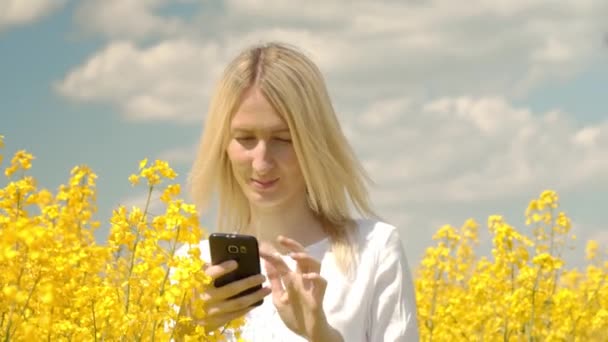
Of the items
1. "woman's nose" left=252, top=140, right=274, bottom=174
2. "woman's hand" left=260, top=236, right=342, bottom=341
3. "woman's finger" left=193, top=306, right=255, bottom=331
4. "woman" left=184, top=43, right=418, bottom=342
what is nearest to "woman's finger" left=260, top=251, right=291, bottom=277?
"woman's hand" left=260, top=236, right=342, bottom=341

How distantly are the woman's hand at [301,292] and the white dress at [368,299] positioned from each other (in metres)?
0.24

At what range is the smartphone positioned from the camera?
2611 mm

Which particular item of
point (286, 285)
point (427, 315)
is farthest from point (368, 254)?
point (427, 315)

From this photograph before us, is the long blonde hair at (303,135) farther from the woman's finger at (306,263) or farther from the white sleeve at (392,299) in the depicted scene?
the woman's finger at (306,263)

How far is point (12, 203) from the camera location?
12.1 feet

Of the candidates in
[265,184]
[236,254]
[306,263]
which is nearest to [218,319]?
[236,254]

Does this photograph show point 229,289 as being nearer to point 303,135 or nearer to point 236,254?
point 236,254

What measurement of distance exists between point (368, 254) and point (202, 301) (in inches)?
27.0

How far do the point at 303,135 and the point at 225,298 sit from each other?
54 cm

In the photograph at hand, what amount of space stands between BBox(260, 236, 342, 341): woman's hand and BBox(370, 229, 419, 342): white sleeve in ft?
0.99

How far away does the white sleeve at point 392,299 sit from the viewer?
2883mm

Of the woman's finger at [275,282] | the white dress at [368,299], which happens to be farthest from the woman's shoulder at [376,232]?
the woman's finger at [275,282]

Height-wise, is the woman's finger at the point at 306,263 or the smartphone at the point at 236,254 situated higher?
the smartphone at the point at 236,254

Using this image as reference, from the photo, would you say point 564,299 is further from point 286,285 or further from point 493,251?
point 286,285
